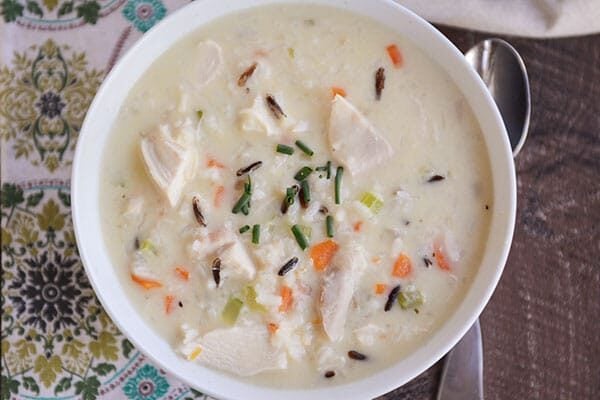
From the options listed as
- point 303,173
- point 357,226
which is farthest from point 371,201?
point 303,173

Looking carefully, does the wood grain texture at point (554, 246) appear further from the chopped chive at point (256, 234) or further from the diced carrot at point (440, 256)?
the chopped chive at point (256, 234)

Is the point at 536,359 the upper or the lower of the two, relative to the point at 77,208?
lower

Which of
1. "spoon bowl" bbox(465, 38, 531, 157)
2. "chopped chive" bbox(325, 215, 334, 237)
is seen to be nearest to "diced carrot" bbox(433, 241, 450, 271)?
"chopped chive" bbox(325, 215, 334, 237)

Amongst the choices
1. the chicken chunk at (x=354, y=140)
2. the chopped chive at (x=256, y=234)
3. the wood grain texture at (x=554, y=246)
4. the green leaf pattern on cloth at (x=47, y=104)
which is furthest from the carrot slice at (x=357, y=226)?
the green leaf pattern on cloth at (x=47, y=104)

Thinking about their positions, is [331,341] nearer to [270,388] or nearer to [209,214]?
[270,388]

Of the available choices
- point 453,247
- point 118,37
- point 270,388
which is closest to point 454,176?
point 453,247
